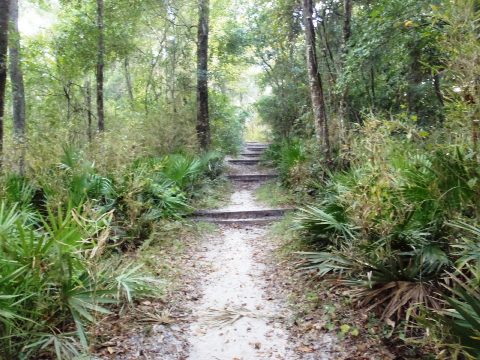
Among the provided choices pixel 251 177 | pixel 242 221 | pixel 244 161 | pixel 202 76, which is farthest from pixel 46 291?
pixel 244 161

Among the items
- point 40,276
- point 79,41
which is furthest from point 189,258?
point 79,41

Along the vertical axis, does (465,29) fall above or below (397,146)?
above

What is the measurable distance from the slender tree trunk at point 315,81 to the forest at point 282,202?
4 cm

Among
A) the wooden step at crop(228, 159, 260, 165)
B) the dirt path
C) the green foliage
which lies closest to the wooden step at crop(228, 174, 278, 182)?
the wooden step at crop(228, 159, 260, 165)

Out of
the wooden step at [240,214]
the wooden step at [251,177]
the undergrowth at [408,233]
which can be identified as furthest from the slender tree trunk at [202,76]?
the undergrowth at [408,233]

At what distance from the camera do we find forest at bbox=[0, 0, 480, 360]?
10.5 feet

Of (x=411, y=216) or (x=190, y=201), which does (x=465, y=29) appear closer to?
(x=411, y=216)

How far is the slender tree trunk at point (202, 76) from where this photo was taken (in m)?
11.4

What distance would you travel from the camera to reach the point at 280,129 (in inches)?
592

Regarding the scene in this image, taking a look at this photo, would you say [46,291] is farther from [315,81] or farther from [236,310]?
[315,81]

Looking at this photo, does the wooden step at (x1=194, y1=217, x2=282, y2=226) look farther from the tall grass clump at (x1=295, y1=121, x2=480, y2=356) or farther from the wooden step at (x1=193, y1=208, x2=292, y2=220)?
the tall grass clump at (x1=295, y1=121, x2=480, y2=356)

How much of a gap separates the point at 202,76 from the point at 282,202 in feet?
16.9

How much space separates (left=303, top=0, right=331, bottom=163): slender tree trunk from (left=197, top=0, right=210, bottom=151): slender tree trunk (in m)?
4.53

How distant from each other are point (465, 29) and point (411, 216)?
1939mm
